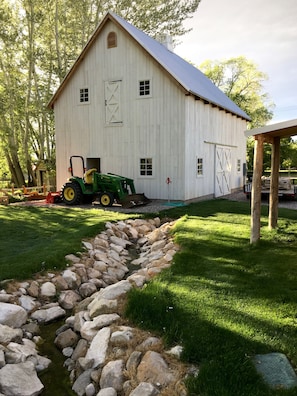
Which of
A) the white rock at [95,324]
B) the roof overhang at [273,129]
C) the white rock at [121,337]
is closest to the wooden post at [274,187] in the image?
the roof overhang at [273,129]

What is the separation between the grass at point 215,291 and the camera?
3.41m

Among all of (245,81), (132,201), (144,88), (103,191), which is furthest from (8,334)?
(245,81)

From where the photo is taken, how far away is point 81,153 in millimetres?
16484

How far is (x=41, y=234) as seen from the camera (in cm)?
878

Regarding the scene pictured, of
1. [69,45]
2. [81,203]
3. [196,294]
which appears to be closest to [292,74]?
[69,45]

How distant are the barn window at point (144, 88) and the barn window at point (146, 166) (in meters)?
2.78

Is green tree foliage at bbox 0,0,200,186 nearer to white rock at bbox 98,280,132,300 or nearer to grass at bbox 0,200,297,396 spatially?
grass at bbox 0,200,297,396

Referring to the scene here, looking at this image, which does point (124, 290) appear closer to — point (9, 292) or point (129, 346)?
point (129, 346)

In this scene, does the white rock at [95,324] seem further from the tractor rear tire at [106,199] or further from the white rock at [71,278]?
the tractor rear tire at [106,199]

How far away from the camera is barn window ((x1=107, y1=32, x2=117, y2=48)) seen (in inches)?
587

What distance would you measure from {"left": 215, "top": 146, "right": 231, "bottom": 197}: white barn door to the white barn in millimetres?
198

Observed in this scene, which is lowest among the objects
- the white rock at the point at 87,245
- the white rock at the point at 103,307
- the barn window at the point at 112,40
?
the white rock at the point at 103,307

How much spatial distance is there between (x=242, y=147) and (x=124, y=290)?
18618 millimetres

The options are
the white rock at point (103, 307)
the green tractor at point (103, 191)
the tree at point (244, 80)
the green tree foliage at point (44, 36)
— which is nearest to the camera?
the white rock at point (103, 307)
